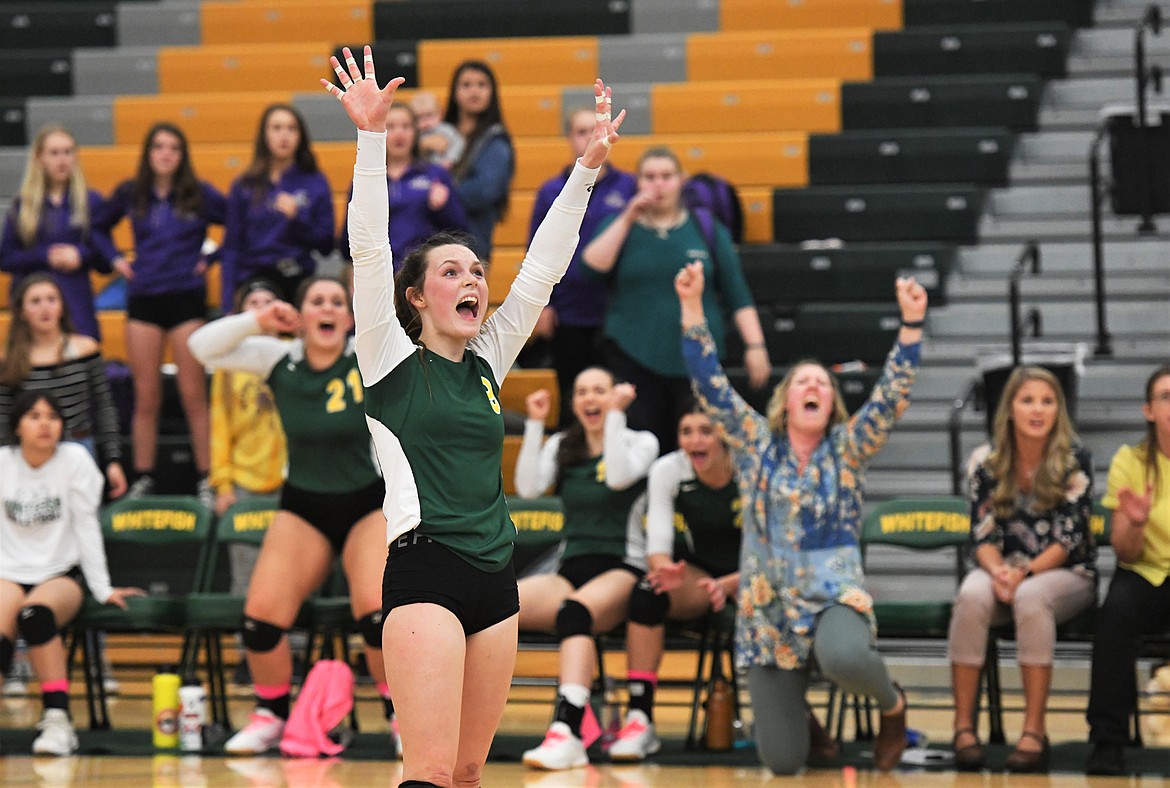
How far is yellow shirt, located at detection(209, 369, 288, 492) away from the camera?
7.62m

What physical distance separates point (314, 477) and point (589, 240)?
2312 millimetres

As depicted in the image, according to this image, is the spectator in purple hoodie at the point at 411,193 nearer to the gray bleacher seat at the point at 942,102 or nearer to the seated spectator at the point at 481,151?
the seated spectator at the point at 481,151

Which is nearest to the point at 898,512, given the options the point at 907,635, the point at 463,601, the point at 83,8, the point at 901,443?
the point at 907,635

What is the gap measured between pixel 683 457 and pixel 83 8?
6935 mm

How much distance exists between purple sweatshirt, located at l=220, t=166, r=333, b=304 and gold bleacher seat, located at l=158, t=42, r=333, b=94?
3.23 metres

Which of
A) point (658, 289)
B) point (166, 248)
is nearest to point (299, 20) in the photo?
point (166, 248)

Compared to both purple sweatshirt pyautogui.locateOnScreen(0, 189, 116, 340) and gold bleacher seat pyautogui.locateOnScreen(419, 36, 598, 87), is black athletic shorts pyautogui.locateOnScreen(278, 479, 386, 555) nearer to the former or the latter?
purple sweatshirt pyautogui.locateOnScreen(0, 189, 116, 340)

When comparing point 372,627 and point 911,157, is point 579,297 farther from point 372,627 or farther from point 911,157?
point 911,157

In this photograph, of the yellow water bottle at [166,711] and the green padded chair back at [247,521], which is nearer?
the yellow water bottle at [166,711]

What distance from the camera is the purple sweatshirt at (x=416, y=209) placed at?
7.87 metres

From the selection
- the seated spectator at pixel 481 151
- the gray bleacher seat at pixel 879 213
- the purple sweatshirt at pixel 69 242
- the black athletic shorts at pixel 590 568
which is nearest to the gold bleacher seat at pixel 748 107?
the gray bleacher seat at pixel 879 213

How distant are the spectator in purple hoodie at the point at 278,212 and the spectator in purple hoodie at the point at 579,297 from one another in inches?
40.8

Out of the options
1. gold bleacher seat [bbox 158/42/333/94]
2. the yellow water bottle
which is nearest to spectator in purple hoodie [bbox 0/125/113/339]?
the yellow water bottle

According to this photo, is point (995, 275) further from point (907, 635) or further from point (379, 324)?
point (379, 324)
